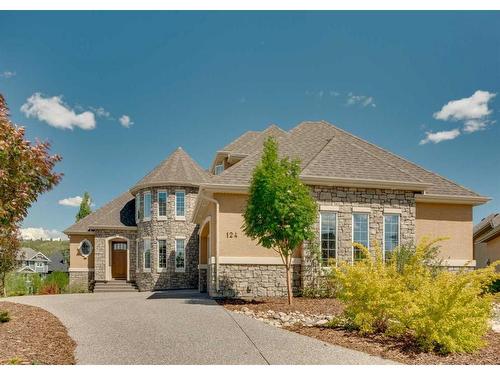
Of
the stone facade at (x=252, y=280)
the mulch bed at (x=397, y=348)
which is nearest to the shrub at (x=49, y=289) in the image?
the stone facade at (x=252, y=280)

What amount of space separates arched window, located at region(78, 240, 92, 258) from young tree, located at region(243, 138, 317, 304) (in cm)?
1482

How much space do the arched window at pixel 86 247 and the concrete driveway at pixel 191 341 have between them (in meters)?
14.1

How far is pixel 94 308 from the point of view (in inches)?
492

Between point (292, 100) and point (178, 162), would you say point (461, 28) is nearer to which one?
point (292, 100)

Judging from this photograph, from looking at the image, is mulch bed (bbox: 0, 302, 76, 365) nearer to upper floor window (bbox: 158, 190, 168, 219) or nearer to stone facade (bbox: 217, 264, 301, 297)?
stone facade (bbox: 217, 264, 301, 297)

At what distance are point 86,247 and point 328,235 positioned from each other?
49.3 ft

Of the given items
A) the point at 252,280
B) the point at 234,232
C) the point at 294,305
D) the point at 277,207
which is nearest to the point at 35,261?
the point at 234,232

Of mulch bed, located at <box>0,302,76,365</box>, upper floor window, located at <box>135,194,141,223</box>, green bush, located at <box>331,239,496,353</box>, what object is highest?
upper floor window, located at <box>135,194,141,223</box>

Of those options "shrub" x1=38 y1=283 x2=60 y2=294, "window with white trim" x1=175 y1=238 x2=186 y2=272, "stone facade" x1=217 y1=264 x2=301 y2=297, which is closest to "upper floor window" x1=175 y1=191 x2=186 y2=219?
"window with white trim" x1=175 y1=238 x2=186 y2=272

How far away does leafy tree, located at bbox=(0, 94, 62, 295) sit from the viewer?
7.23 m

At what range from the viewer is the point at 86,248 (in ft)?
81.0

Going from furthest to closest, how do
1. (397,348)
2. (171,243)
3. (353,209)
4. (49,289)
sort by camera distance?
(171,243), (49,289), (353,209), (397,348)

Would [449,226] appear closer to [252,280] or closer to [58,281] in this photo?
[252,280]

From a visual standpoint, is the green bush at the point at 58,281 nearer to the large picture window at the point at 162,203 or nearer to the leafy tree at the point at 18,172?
the large picture window at the point at 162,203
